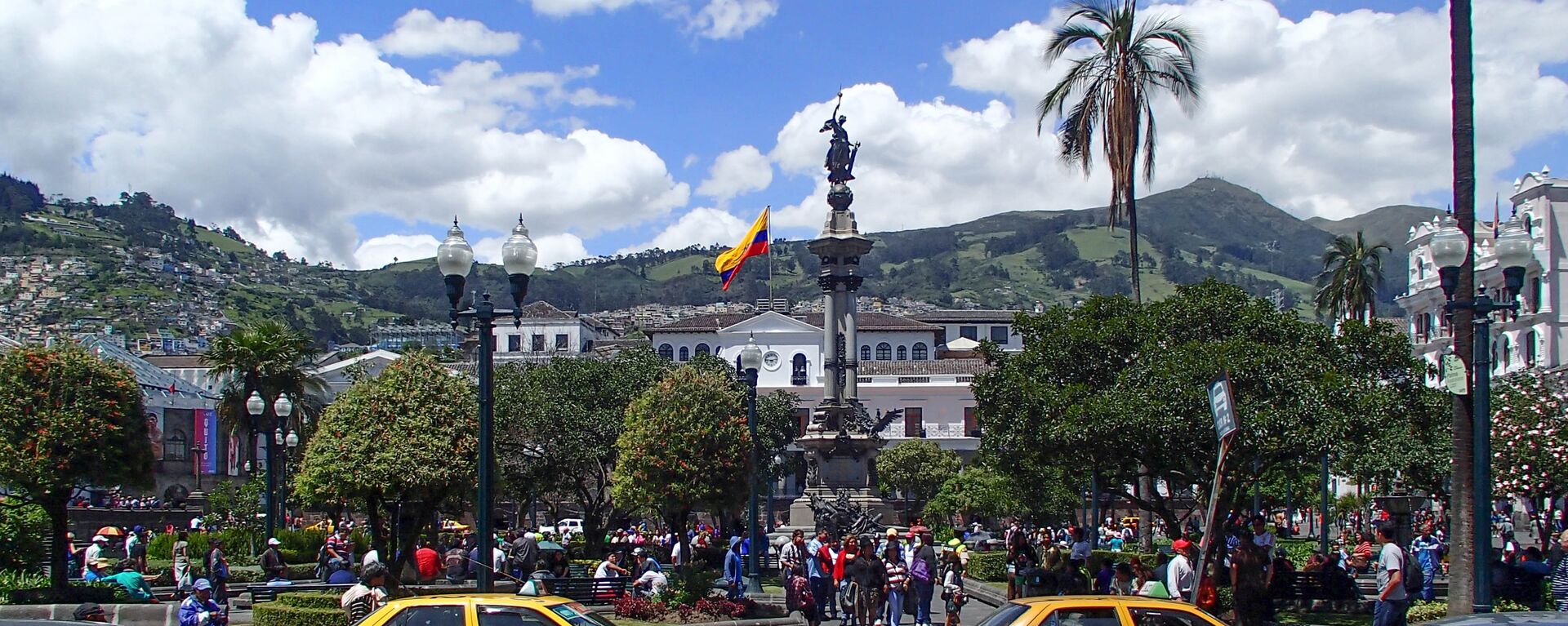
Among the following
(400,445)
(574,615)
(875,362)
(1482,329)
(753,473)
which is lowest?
(574,615)

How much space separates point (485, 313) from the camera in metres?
14.0

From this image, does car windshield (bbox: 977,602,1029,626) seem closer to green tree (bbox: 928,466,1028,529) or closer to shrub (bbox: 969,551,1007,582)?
shrub (bbox: 969,551,1007,582)

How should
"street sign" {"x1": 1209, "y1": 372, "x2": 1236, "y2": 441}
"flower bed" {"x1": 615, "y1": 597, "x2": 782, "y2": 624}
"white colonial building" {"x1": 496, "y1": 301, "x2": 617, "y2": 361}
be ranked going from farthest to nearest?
"white colonial building" {"x1": 496, "y1": 301, "x2": 617, "y2": 361}, "flower bed" {"x1": 615, "y1": 597, "x2": 782, "y2": 624}, "street sign" {"x1": 1209, "y1": 372, "x2": 1236, "y2": 441}

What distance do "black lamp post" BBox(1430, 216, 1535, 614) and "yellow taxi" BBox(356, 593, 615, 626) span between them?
27.4ft

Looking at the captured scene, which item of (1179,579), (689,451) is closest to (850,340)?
(689,451)

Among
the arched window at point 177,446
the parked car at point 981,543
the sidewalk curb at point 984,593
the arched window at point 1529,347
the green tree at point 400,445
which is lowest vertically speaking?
the parked car at point 981,543

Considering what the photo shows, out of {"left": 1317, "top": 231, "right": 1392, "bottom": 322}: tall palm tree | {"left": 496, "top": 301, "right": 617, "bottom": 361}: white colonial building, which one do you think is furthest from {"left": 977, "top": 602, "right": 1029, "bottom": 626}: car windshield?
{"left": 496, "top": 301, "right": 617, "bottom": 361}: white colonial building

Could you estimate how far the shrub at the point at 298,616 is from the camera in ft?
51.7

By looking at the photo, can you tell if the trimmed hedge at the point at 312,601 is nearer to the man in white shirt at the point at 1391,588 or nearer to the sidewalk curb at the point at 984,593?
the sidewalk curb at the point at 984,593

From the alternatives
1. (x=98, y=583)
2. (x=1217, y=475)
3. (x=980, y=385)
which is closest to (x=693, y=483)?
(x=980, y=385)

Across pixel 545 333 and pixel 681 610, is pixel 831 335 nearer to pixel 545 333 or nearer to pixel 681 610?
pixel 681 610

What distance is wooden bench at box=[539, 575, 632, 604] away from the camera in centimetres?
2030

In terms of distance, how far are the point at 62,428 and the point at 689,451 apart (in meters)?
10.1

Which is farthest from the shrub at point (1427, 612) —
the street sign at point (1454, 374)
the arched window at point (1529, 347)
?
the arched window at point (1529, 347)
